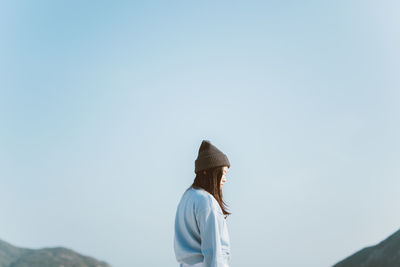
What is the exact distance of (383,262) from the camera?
75562 mm

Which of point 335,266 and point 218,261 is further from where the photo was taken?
point 335,266

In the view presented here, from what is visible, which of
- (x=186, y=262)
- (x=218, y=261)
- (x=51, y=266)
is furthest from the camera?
(x=51, y=266)

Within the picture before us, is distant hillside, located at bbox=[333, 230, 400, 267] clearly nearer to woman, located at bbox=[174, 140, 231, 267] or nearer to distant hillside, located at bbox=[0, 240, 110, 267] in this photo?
distant hillside, located at bbox=[0, 240, 110, 267]

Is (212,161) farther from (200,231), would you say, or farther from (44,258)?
(44,258)

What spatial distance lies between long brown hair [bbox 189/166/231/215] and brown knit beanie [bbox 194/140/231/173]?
0.14 ft

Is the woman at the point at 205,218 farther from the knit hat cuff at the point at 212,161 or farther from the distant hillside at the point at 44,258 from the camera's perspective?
the distant hillside at the point at 44,258

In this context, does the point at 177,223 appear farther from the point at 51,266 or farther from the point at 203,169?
the point at 51,266

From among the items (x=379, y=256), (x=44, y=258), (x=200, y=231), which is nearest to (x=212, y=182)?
(x=200, y=231)

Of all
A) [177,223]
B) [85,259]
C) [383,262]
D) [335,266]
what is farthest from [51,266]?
[177,223]

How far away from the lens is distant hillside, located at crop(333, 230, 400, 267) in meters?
73.9

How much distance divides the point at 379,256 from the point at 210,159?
7925 cm

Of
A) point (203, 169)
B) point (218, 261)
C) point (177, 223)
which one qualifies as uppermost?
point (203, 169)

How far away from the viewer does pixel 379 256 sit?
77.4 m

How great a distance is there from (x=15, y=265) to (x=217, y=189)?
147 m
